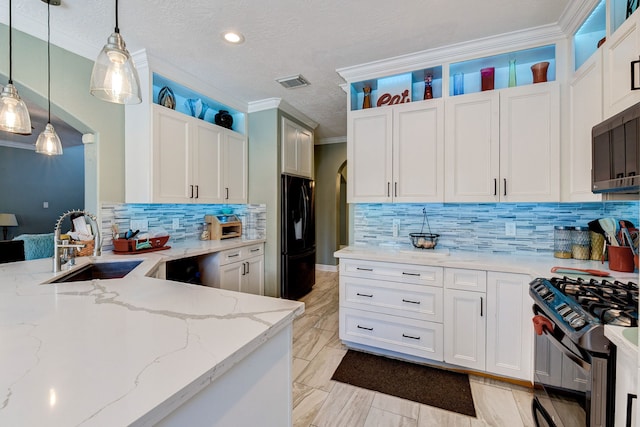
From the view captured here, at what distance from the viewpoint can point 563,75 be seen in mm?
2088

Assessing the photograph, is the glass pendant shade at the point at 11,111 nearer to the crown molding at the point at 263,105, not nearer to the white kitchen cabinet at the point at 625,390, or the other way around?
the crown molding at the point at 263,105

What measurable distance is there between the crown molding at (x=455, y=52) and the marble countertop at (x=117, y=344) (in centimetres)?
235

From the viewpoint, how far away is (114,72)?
1.27m

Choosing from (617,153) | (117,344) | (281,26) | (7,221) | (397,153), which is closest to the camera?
(117,344)

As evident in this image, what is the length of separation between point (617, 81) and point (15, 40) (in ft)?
12.5

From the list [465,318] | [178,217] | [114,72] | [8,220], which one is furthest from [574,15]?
[8,220]

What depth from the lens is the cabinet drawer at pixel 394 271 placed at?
2170 mm

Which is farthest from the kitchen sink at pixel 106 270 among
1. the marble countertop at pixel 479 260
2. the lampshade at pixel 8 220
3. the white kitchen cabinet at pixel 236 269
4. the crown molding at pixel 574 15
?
the lampshade at pixel 8 220

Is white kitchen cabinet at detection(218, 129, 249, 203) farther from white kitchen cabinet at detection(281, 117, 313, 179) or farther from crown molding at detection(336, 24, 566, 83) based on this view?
crown molding at detection(336, 24, 566, 83)

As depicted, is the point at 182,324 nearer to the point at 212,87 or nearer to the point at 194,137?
the point at 194,137

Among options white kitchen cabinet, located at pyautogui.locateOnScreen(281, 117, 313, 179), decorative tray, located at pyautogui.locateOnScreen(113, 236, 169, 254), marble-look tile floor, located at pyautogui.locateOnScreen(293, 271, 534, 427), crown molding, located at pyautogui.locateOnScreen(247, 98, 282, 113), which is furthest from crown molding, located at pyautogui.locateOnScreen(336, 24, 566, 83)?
marble-look tile floor, located at pyautogui.locateOnScreen(293, 271, 534, 427)

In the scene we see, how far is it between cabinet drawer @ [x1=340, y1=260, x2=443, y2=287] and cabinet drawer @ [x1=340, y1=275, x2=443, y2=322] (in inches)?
1.6

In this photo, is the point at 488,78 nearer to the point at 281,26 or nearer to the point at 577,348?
the point at 281,26

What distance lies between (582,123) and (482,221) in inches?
39.0
